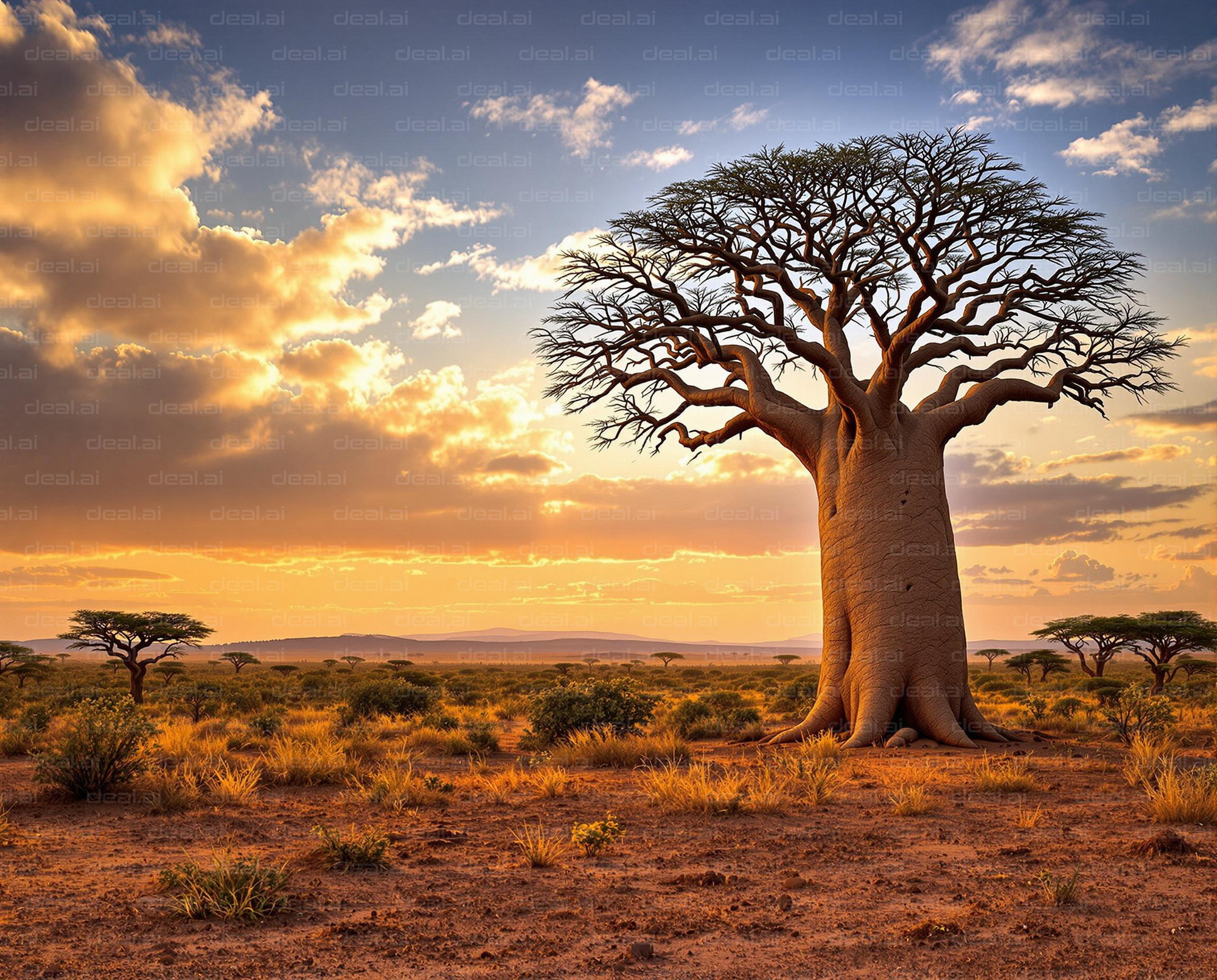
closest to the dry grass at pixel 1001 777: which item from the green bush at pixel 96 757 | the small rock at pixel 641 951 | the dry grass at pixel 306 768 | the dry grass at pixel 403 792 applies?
the dry grass at pixel 403 792

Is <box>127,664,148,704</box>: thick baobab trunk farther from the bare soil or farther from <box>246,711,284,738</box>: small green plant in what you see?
the bare soil

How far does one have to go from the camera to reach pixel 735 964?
4.90 m

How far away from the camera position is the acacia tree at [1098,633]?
113 ft

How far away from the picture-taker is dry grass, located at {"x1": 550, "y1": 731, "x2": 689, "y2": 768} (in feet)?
42.9

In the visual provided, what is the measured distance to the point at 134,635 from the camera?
1148 inches

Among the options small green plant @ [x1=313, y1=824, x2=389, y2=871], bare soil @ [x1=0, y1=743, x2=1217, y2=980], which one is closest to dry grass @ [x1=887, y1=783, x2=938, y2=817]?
bare soil @ [x1=0, y1=743, x2=1217, y2=980]

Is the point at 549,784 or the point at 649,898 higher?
the point at 649,898

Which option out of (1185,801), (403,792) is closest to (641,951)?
(403,792)

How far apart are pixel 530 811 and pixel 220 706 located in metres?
17.1

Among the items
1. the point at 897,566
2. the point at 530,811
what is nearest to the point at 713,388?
the point at 897,566

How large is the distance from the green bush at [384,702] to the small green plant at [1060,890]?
16.3 metres

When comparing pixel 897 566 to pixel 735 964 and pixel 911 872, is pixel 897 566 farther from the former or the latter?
pixel 735 964

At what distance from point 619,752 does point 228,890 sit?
26.2 feet

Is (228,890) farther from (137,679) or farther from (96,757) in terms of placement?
(137,679)
